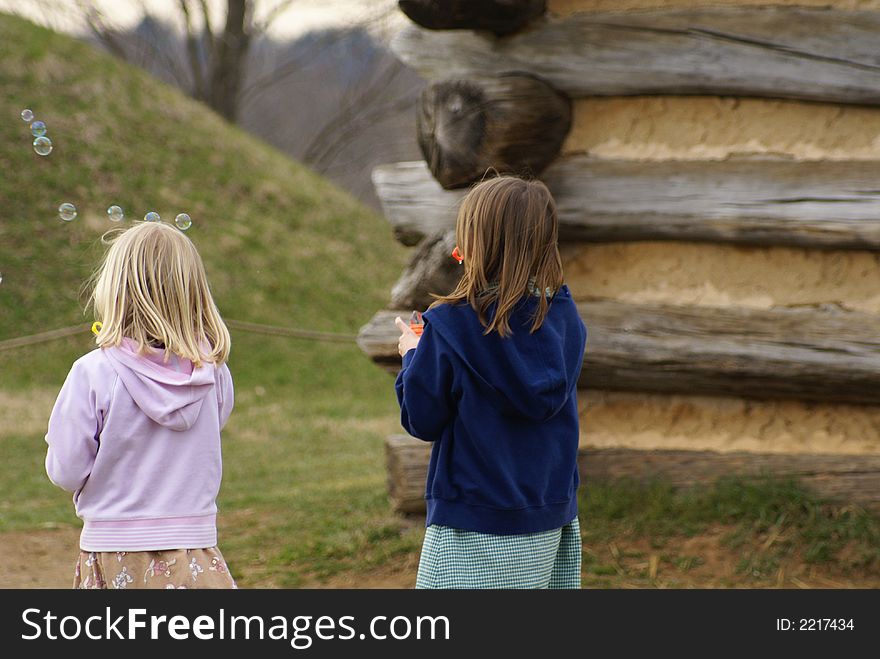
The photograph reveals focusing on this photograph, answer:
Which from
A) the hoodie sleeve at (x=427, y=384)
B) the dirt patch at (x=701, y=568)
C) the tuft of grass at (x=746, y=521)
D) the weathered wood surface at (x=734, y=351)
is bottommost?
the dirt patch at (x=701, y=568)

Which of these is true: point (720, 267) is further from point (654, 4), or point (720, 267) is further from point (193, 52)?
point (193, 52)

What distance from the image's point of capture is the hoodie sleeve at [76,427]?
3.01m

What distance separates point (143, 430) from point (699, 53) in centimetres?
357

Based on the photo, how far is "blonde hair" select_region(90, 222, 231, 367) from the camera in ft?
10.2

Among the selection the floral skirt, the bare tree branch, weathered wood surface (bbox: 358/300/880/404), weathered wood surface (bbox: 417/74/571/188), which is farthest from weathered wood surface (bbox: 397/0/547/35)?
the bare tree branch

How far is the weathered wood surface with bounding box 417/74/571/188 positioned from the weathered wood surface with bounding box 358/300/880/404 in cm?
87

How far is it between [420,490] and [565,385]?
3059 mm

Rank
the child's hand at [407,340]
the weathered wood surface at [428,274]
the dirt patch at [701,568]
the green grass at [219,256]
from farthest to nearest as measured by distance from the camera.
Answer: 1. the green grass at [219,256]
2. the weathered wood surface at [428,274]
3. the dirt patch at [701,568]
4. the child's hand at [407,340]

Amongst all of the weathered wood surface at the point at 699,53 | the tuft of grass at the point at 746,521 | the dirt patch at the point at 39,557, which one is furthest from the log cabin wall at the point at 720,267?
the dirt patch at the point at 39,557

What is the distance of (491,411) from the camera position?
309 centimetres

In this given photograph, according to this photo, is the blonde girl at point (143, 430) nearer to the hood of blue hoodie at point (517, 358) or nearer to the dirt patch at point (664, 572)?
the hood of blue hoodie at point (517, 358)

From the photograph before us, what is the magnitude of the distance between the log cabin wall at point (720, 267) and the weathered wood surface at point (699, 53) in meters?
0.11

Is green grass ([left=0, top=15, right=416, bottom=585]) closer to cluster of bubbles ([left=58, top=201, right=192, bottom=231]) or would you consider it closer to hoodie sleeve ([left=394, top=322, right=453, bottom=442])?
cluster of bubbles ([left=58, top=201, right=192, bottom=231])

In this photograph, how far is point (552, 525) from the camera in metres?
3.19
